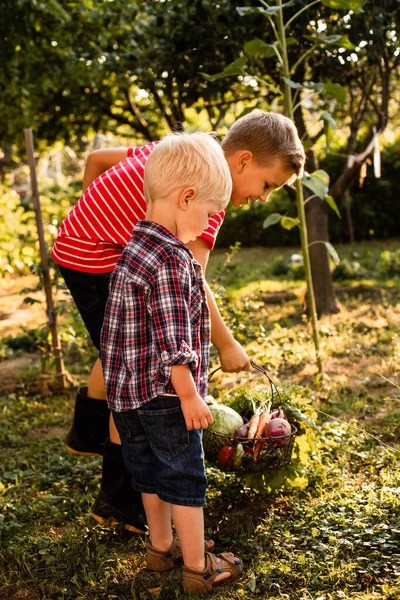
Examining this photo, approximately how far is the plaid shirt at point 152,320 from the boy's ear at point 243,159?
0.50 metres

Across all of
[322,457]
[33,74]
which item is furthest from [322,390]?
[33,74]

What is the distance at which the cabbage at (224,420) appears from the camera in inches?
97.0

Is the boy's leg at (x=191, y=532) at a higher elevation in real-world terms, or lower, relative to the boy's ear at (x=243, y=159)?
lower

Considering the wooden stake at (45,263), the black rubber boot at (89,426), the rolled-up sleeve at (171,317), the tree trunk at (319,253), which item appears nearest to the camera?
the rolled-up sleeve at (171,317)

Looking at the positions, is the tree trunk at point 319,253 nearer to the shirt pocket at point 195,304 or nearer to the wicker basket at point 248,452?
the wicker basket at point 248,452

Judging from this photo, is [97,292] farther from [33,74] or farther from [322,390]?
[33,74]

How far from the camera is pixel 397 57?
4.98m

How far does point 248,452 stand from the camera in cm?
243

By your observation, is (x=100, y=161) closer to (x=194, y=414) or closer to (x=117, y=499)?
(x=194, y=414)

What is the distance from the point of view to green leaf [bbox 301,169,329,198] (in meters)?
3.57

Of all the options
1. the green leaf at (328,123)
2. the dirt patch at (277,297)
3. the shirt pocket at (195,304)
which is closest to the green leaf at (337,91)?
the green leaf at (328,123)

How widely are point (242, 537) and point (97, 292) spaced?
102cm

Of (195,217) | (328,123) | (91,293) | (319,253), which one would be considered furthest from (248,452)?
(319,253)

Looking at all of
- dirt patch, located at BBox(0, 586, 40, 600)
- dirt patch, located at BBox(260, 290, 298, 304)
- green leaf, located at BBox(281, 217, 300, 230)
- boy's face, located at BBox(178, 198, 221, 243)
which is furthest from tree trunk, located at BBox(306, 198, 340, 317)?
dirt patch, located at BBox(0, 586, 40, 600)
